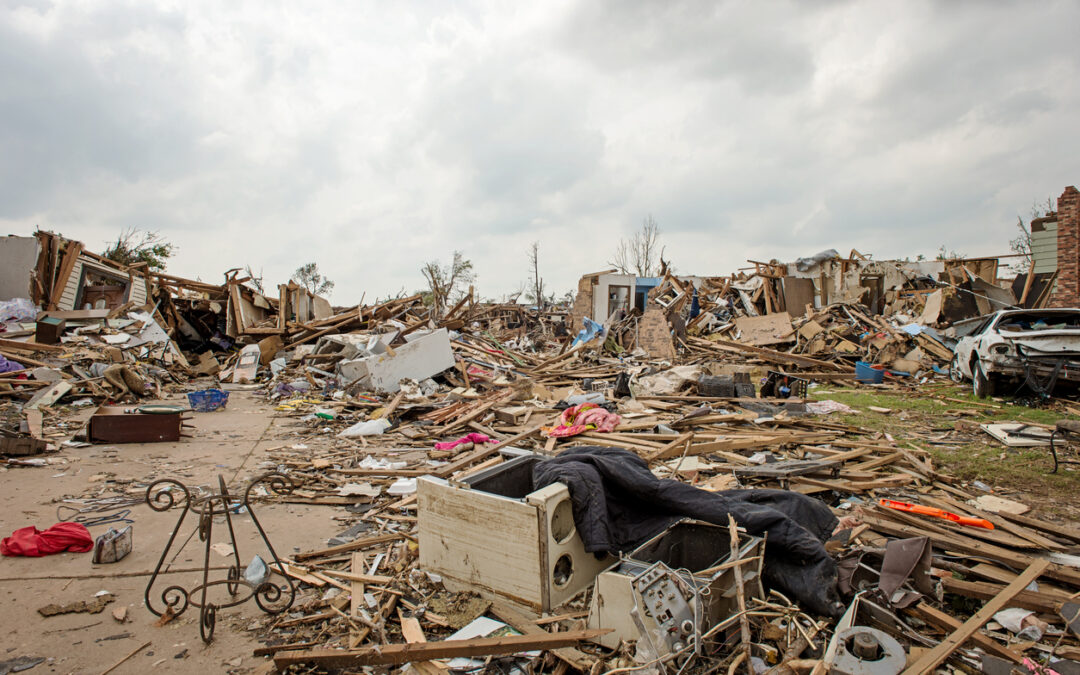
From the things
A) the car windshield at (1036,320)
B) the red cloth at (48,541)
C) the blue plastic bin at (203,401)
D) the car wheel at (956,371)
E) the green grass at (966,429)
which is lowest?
the green grass at (966,429)

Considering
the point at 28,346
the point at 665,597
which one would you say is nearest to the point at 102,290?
the point at 28,346

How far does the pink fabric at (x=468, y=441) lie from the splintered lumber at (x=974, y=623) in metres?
5.76

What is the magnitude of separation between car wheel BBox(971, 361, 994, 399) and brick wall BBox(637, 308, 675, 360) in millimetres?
7184

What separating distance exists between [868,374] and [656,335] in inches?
230

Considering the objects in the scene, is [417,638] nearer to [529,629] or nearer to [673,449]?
[529,629]

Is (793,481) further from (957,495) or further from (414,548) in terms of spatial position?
(414,548)

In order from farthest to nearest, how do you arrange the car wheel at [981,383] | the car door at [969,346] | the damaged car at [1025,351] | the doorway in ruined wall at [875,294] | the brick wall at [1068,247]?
the doorway in ruined wall at [875,294], the brick wall at [1068,247], the car door at [969,346], the car wheel at [981,383], the damaged car at [1025,351]

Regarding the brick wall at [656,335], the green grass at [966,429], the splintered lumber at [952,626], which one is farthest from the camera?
the brick wall at [656,335]

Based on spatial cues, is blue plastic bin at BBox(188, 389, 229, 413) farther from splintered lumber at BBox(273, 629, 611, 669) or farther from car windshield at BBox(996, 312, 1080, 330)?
car windshield at BBox(996, 312, 1080, 330)

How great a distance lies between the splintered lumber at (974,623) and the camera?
2.64 m

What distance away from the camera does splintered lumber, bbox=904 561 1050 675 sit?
2637mm

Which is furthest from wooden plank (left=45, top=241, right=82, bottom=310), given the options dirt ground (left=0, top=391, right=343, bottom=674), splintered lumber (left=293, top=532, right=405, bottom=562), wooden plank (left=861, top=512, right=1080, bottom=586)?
wooden plank (left=861, top=512, right=1080, bottom=586)

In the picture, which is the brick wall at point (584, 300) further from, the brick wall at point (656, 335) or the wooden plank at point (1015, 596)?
the wooden plank at point (1015, 596)

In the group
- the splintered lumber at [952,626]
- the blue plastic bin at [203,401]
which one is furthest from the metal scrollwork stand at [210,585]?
the blue plastic bin at [203,401]
